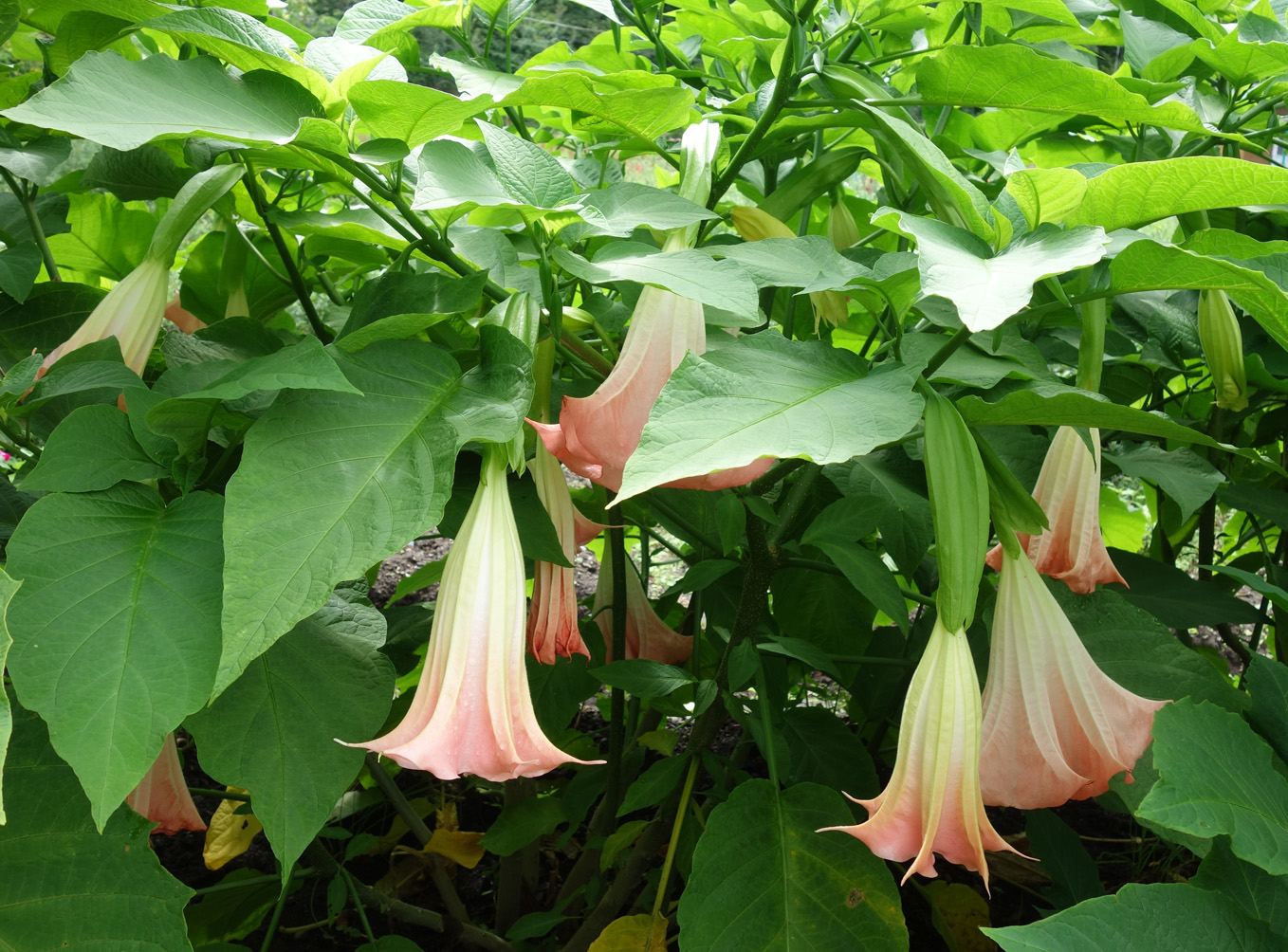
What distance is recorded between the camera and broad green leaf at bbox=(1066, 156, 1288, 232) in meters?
0.52

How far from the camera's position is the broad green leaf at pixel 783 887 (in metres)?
0.73

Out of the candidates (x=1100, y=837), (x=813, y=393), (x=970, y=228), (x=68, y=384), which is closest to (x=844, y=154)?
(x=970, y=228)

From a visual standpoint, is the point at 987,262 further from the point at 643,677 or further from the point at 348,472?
the point at 643,677

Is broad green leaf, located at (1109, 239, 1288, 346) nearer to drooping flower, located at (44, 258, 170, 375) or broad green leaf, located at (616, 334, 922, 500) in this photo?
broad green leaf, located at (616, 334, 922, 500)

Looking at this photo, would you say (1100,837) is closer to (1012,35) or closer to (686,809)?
(686,809)

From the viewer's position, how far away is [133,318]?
63 cm

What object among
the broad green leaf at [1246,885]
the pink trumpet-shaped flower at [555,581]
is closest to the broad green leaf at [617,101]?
the pink trumpet-shaped flower at [555,581]

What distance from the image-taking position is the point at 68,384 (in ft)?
1.82

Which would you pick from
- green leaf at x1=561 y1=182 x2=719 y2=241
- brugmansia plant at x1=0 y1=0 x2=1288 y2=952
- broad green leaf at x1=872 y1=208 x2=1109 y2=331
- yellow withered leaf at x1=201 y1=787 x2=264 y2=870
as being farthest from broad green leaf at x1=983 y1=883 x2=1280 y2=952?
yellow withered leaf at x1=201 y1=787 x2=264 y2=870

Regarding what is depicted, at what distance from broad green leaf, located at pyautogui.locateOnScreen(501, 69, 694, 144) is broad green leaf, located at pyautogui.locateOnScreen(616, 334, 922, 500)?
18 centimetres

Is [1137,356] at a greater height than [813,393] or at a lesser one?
lesser

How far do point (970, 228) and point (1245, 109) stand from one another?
2.02 feet

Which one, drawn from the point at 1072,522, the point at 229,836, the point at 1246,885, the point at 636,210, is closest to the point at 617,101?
the point at 636,210

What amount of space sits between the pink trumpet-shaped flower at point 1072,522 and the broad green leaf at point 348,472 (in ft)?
1.21
